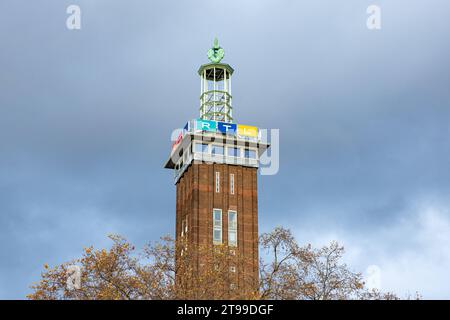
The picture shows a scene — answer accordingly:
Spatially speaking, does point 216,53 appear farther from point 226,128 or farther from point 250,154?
point 250,154

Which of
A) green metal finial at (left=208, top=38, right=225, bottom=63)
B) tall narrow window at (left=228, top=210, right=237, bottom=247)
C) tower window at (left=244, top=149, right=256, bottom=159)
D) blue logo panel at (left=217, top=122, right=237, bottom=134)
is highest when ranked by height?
green metal finial at (left=208, top=38, right=225, bottom=63)

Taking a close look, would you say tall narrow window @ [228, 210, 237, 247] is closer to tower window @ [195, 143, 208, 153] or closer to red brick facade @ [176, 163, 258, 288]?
red brick facade @ [176, 163, 258, 288]

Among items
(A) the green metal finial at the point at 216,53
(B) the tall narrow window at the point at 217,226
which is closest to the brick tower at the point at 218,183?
(B) the tall narrow window at the point at 217,226

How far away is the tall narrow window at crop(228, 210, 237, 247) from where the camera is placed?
82938 mm

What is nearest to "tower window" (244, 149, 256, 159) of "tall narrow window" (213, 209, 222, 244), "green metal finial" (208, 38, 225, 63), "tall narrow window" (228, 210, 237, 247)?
"tall narrow window" (228, 210, 237, 247)

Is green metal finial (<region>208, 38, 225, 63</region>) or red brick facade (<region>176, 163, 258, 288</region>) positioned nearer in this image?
red brick facade (<region>176, 163, 258, 288</region>)

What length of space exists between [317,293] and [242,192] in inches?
1593

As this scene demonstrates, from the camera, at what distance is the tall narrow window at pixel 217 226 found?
8275cm

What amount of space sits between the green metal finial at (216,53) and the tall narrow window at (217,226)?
72.9 feet

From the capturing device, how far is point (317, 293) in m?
46.2

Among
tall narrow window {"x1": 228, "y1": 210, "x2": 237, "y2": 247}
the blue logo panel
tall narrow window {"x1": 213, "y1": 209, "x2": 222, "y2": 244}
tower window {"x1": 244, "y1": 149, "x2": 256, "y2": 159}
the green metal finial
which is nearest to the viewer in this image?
tall narrow window {"x1": 213, "y1": 209, "x2": 222, "y2": 244}

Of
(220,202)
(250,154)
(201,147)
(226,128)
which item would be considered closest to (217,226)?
(220,202)
